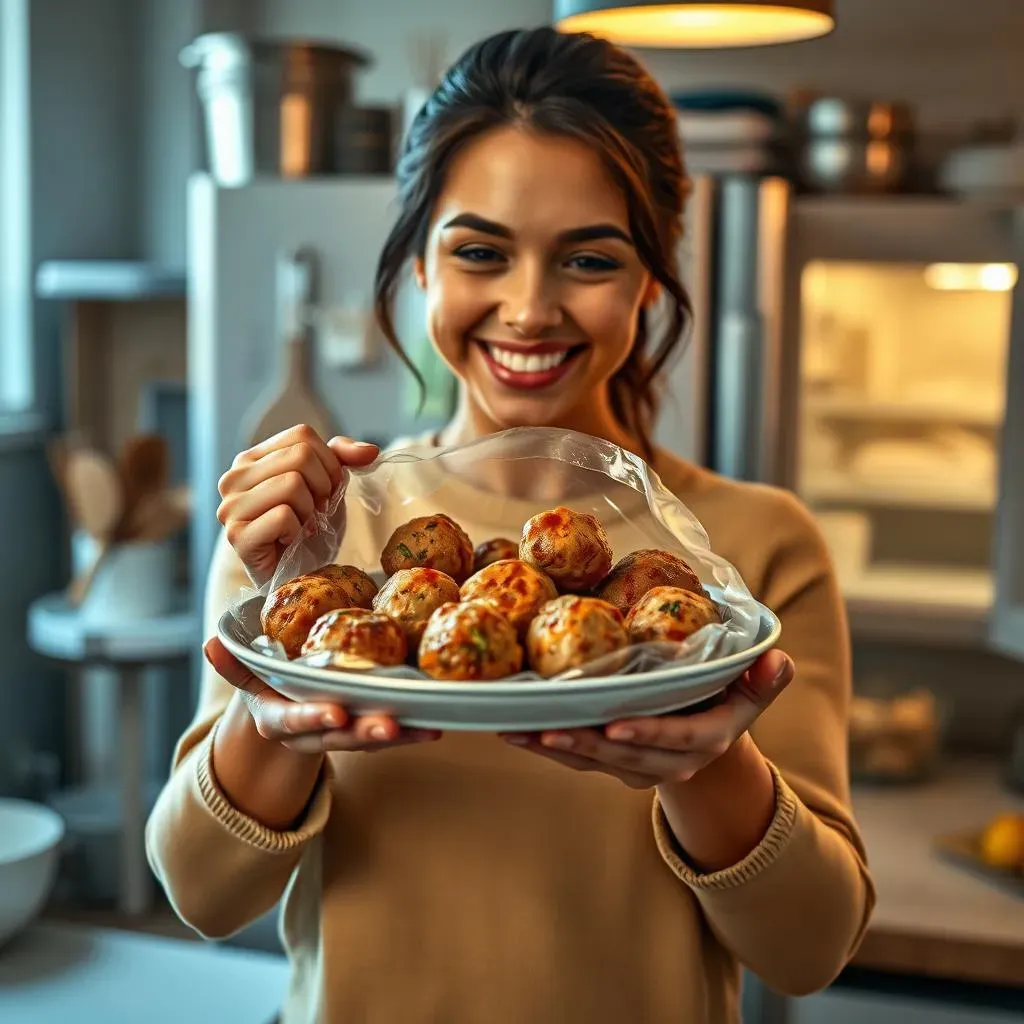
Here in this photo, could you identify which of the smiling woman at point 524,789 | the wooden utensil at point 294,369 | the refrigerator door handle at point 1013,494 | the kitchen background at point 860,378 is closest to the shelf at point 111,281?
the kitchen background at point 860,378

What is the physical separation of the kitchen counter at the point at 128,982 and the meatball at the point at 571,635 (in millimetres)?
731

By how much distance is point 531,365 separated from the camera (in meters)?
1.11

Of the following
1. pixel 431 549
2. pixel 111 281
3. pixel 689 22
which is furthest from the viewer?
pixel 111 281

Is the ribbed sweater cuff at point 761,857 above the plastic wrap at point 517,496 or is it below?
below

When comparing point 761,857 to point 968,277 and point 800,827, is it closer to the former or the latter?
point 800,827

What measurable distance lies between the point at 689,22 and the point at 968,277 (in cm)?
133

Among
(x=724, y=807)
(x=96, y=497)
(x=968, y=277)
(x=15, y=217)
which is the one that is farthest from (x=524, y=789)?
(x=15, y=217)

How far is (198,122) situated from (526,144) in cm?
269

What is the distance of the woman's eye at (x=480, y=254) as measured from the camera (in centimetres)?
112

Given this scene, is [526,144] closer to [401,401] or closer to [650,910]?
[650,910]

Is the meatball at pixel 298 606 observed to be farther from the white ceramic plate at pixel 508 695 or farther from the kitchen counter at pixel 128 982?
the kitchen counter at pixel 128 982

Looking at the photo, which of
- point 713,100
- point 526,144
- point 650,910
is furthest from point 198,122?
point 650,910

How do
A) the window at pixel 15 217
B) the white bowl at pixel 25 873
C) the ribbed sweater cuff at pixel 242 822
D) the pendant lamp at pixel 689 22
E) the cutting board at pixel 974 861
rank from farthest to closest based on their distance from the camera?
the window at pixel 15 217 < the cutting board at pixel 974 861 < the white bowl at pixel 25 873 < the pendant lamp at pixel 689 22 < the ribbed sweater cuff at pixel 242 822

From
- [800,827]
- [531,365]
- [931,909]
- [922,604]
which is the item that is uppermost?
[531,365]
